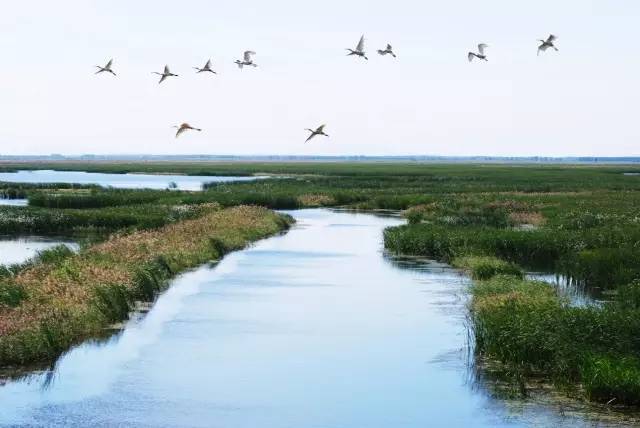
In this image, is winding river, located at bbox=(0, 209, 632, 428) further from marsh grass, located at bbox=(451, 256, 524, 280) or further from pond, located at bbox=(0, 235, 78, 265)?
pond, located at bbox=(0, 235, 78, 265)

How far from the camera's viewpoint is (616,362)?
1603 cm

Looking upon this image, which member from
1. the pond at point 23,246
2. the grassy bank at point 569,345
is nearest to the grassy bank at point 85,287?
the pond at point 23,246

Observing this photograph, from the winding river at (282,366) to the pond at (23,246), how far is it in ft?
23.4

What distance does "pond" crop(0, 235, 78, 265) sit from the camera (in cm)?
3351

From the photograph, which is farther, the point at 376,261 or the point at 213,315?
the point at 376,261

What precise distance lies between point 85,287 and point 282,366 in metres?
5.88

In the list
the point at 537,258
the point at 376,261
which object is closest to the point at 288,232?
the point at 376,261

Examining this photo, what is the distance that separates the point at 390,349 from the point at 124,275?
26.1ft

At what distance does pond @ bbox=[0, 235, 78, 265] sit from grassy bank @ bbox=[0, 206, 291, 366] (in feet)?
10.6

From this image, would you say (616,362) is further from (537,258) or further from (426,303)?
(537,258)

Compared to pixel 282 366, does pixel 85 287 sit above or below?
above

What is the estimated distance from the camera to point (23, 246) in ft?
124

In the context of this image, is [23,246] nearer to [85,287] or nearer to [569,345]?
[85,287]
